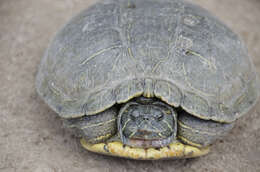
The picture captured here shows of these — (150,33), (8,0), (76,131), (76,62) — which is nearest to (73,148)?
(76,131)

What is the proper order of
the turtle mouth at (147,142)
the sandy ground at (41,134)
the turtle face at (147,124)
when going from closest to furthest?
the turtle face at (147,124)
the turtle mouth at (147,142)
the sandy ground at (41,134)

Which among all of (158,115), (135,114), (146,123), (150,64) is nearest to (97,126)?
(135,114)

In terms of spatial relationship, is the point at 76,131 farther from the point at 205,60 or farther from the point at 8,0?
the point at 8,0

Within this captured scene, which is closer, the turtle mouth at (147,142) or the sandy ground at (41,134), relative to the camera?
the turtle mouth at (147,142)

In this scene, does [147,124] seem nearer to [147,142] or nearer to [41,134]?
[147,142]

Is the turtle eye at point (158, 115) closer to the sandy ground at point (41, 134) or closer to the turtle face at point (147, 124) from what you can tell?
the turtle face at point (147, 124)

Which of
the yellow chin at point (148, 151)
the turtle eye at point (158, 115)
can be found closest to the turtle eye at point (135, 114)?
the turtle eye at point (158, 115)
